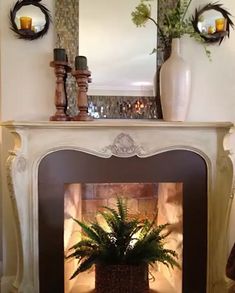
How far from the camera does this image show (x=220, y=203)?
2188 mm

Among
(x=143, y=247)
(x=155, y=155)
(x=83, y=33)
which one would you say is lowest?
(x=143, y=247)

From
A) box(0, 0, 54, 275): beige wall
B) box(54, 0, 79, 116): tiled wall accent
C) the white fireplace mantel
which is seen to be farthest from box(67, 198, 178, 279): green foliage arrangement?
box(54, 0, 79, 116): tiled wall accent

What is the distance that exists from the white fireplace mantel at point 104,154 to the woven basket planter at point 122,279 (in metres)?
0.41

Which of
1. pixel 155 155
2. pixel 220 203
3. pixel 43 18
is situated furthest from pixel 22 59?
pixel 220 203

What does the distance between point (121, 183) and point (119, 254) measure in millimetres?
441

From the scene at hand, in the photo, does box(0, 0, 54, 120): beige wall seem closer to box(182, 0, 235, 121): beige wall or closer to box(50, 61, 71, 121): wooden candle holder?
box(50, 61, 71, 121): wooden candle holder

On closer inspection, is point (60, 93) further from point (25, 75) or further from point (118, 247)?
point (118, 247)

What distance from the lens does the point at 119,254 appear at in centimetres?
209

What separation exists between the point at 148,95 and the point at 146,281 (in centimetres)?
122

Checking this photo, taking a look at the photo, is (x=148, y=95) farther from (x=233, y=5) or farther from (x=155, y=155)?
(x=233, y=5)

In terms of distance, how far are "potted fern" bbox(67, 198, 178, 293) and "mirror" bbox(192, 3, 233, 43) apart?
1301 millimetres

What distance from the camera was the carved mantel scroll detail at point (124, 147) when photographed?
6.86ft

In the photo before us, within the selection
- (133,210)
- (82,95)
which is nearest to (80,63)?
(82,95)

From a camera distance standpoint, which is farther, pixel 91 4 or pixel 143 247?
pixel 91 4
